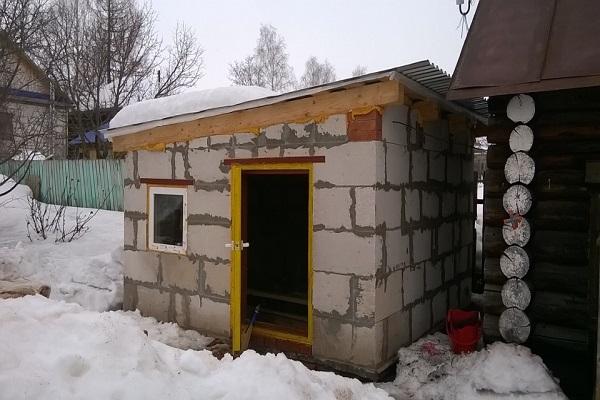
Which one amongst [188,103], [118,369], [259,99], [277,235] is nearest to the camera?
[118,369]

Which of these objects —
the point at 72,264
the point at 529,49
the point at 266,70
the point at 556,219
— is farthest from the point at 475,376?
the point at 266,70

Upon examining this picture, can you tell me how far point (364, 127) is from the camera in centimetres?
485

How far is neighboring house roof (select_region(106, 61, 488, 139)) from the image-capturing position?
480cm

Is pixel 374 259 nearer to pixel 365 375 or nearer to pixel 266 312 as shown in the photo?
pixel 365 375

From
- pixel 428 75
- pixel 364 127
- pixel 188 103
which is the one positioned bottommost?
pixel 364 127

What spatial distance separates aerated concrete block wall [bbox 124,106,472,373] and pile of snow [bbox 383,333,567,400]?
274 mm

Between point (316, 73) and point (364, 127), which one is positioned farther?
point (316, 73)

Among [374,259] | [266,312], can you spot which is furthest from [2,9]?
[374,259]

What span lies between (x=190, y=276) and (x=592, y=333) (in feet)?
14.7

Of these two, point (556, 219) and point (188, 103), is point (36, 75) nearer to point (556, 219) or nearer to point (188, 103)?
point (188, 103)

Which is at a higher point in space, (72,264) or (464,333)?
(72,264)

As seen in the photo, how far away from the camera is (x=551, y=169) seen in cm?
470

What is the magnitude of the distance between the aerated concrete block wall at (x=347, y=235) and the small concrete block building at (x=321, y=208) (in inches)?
0.6

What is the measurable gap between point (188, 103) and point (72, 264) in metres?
4.05
